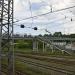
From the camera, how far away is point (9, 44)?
830 inches

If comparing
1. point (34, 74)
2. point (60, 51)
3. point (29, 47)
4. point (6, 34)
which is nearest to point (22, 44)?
point (29, 47)

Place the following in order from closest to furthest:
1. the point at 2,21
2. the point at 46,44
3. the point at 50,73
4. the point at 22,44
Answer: the point at 2,21
the point at 50,73
the point at 46,44
the point at 22,44

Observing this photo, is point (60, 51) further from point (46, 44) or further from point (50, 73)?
point (50, 73)

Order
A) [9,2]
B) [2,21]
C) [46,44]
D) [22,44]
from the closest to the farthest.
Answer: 1. [9,2]
2. [2,21]
3. [46,44]
4. [22,44]

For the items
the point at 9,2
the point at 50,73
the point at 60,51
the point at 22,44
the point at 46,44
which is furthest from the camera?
the point at 22,44

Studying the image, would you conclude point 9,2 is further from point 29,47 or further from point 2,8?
point 29,47

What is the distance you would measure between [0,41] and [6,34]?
1.60 metres

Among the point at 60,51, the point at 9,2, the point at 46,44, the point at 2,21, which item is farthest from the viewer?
the point at 46,44

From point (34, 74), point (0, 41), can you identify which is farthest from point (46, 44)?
point (0, 41)

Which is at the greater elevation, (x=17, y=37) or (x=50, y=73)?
(x=17, y=37)

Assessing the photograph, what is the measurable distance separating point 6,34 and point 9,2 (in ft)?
8.52

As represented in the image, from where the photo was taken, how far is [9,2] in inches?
824

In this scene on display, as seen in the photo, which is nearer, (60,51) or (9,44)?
(9,44)

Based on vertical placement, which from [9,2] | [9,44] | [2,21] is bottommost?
[9,44]
